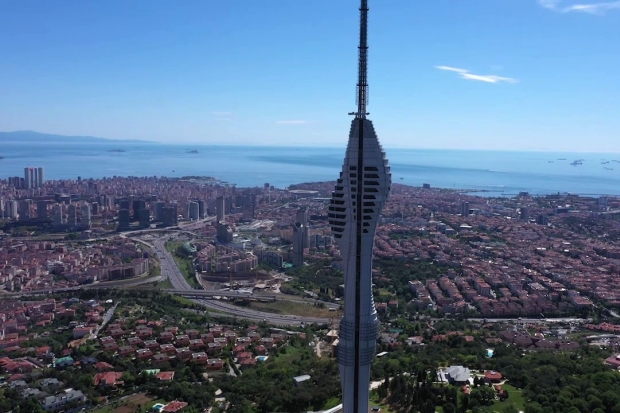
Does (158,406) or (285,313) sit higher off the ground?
(158,406)

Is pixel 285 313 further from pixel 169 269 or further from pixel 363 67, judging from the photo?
pixel 363 67

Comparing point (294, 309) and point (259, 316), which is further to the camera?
point (294, 309)

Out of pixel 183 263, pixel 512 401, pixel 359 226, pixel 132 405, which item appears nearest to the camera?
pixel 359 226

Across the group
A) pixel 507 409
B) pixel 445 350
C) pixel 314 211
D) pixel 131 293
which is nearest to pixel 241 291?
pixel 131 293

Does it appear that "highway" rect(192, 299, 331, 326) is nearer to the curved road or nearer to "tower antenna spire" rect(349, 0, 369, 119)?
the curved road

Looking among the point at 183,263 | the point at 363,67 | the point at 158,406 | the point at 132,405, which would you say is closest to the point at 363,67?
the point at 363,67

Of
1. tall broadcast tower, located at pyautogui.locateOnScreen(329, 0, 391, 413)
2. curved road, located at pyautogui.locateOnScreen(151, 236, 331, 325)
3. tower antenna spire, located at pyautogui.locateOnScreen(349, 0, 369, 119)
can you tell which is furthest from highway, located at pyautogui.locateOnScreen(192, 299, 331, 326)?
tower antenna spire, located at pyautogui.locateOnScreen(349, 0, 369, 119)
